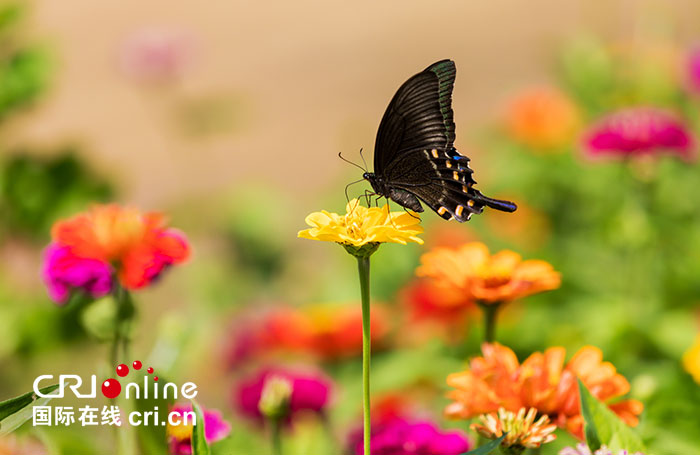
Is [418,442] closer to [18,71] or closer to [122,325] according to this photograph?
[122,325]

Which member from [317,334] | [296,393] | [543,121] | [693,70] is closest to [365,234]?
[296,393]

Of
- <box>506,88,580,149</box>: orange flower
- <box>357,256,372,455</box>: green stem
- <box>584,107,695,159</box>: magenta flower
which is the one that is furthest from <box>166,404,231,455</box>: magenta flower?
<box>506,88,580,149</box>: orange flower

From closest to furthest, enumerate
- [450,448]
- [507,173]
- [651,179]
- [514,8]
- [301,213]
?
[450,448] < [651,179] < [507,173] < [301,213] < [514,8]

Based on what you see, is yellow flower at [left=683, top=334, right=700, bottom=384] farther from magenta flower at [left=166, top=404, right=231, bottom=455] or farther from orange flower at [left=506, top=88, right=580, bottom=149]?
orange flower at [left=506, top=88, right=580, bottom=149]

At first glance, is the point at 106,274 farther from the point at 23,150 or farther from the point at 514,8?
the point at 514,8

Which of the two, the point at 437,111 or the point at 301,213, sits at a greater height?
the point at 301,213

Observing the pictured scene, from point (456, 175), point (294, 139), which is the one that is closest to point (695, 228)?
point (456, 175)

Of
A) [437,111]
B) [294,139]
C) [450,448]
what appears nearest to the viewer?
[450,448]

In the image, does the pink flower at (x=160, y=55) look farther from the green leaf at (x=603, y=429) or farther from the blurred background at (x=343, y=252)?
the green leaf at (x=603, y=429)
